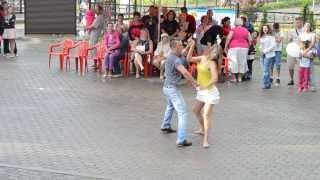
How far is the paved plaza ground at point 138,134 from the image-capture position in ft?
29.4

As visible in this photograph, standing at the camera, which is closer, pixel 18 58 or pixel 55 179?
pixel 55 179

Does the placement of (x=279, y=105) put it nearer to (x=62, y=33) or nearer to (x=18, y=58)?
(x=18, y=58)

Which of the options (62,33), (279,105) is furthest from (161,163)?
(62,33)

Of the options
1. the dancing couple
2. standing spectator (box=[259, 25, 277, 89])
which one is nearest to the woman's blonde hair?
standing spectator (box=[259, 25, 277, 89])

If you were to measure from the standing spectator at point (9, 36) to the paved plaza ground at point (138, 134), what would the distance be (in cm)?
494

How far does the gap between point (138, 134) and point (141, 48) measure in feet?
21.1

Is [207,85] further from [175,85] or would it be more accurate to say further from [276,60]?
[276,60]

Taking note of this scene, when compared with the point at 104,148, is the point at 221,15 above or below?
above

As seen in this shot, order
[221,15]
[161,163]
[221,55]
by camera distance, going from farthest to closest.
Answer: [221,15] → [221,55] → [161,163]

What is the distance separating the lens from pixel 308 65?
51.3ft

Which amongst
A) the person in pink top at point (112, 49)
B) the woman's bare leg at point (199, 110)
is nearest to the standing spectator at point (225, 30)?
the person in pink top at point (112, 49)

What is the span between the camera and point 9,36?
21.2m

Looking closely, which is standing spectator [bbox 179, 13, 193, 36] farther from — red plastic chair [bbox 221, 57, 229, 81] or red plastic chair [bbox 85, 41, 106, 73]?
red plastic chair [bbox 85, 41, 106, 73]

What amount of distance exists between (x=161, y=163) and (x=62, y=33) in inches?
829
